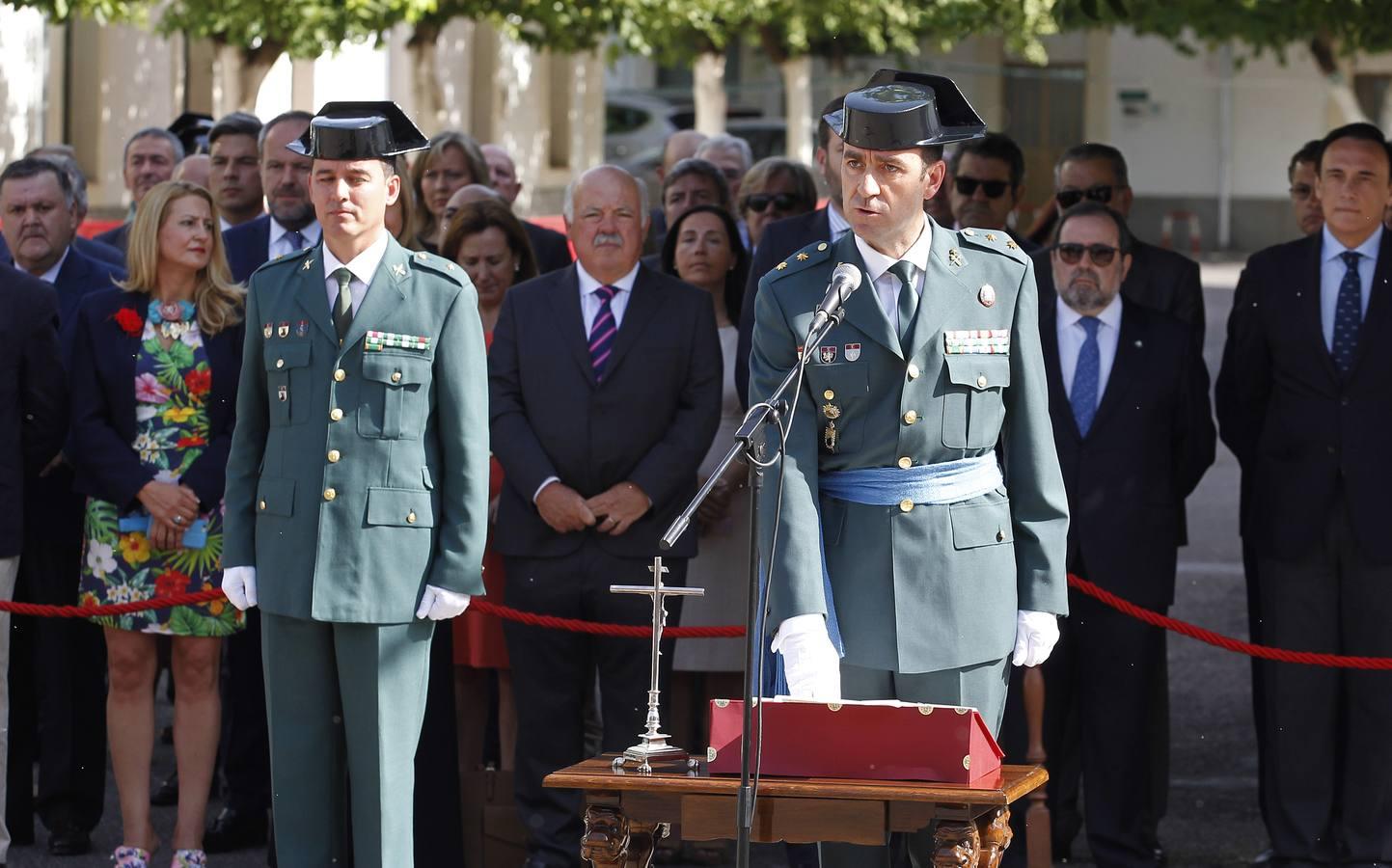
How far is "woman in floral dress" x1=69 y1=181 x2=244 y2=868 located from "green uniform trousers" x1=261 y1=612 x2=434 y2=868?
3.85 feet

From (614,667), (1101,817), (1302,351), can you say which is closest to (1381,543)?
(1302,351)

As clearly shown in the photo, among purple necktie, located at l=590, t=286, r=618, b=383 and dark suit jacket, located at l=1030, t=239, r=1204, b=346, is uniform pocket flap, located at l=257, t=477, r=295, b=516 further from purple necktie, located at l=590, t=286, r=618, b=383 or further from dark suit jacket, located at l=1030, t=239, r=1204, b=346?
dark suit jacket, located at l=1030, t=239, r=1204, b=346

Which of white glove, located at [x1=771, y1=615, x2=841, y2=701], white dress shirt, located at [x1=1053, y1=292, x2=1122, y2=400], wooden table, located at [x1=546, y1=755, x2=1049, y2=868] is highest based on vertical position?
white dress shirt, located at [x1=1053, y1=292, x2=1122, y2=400]

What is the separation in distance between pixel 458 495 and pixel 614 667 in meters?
1.37

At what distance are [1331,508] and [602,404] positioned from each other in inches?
92.4

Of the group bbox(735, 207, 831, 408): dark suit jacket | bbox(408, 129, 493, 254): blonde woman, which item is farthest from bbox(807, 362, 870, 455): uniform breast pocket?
bbox(408, 129, 493, 254): blonde woman

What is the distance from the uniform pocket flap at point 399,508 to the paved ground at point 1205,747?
199 centimetres

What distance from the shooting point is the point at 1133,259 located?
7867 mm

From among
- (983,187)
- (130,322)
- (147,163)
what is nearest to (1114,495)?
(983,187)

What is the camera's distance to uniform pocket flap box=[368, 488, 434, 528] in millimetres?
5438

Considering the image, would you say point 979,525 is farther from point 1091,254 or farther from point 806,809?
point 1091,254

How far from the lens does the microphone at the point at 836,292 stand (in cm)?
414

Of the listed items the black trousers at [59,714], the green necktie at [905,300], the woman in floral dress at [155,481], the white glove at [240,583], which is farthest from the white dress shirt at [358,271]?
the black trousers at [59,714]

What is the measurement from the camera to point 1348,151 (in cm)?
677
